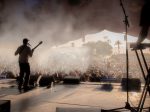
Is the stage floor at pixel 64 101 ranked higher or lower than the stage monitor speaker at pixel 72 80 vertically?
lower

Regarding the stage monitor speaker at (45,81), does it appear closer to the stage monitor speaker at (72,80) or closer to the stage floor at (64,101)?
the stage monitor speaker at (72,80)

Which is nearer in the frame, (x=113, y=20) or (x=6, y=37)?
(x=113, y=20)

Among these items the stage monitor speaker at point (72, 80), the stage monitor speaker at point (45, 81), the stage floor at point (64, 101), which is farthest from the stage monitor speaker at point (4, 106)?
the stage monitor speaker at point (72, 80)

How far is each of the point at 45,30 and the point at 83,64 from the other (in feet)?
24.7

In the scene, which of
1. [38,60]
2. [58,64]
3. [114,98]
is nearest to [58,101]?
[114,98]

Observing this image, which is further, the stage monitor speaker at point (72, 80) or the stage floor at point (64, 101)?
the stage monitor speaker at point (72, 80)

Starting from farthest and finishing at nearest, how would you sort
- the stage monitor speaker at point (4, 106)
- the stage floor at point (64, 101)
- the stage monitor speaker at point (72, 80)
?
the stage monitor speaker at point (72, 80), the stage floor at point (64, 101), the stage monitor speaker at point (4, 106)

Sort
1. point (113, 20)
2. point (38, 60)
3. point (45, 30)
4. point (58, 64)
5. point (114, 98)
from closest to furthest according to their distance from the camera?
point (114, 98), point (113, 20), point (45, 30), point (38, 60), point (58, 64)

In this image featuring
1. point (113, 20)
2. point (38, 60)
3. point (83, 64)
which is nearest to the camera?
point (113, 20)

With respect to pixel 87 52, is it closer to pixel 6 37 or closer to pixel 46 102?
pixel 6 37

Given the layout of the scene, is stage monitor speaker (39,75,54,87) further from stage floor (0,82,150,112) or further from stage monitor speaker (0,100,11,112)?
stage monitor speaker (0,100,11,112)

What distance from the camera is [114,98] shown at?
6293 mm

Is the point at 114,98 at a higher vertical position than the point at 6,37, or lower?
lower

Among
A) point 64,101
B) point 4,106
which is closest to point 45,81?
point 64,101
